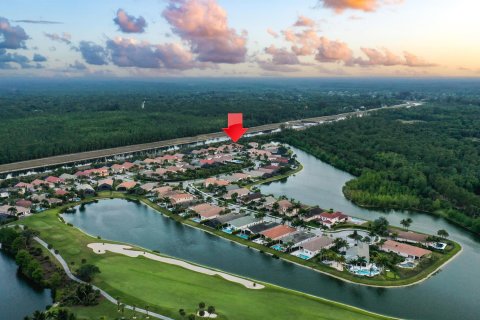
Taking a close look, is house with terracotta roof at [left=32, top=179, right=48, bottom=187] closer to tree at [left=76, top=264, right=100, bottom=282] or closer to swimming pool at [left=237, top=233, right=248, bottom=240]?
tree at [left=76, top=264, right=100, bottom=282]

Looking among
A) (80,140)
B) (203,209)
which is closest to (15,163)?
(80,140)

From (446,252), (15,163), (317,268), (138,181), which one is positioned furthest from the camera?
(15,163)

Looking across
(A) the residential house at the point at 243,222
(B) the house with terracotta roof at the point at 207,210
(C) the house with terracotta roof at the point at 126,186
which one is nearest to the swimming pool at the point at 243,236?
(A) the residential house at the point at 243,222

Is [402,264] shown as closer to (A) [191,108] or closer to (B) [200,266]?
(B) [200,266]

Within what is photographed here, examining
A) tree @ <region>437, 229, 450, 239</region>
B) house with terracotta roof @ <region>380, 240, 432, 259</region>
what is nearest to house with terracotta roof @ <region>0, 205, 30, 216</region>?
house with terracotta roof @ <region>380, 240, 432, 259</region>

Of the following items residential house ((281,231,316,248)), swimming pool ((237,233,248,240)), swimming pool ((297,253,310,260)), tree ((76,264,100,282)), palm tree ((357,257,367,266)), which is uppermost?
tree ((76,264,100,282))

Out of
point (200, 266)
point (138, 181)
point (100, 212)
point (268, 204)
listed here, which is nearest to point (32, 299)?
point (200, 266)

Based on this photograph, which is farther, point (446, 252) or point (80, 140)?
point (80, 140)

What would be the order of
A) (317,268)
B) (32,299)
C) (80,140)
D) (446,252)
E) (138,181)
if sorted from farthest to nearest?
(80,140)
(138,181)
(446,252)
(317,268)
(32,299)
